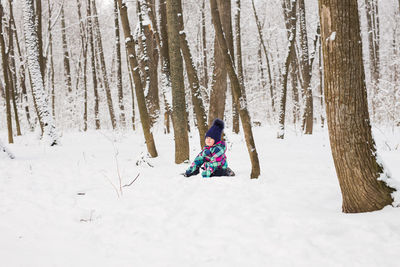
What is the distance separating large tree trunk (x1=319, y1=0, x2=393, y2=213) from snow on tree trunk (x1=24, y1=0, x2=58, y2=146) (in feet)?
28.5

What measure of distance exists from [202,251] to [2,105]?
2005 centimetres

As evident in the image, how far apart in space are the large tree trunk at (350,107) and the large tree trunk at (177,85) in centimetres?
357

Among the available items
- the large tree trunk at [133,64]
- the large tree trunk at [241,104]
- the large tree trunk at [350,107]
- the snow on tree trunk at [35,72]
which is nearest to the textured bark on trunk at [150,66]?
the snow on tree trunk at [35,72]

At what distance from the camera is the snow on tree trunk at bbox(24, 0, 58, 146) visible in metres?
8.70

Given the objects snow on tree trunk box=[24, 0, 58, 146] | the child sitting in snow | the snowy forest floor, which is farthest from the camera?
snow on tree trunk box=[24, 0, 58, 146]

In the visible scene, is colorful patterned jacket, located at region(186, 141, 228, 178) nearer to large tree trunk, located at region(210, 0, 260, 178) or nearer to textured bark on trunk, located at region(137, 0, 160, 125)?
large tree trunk, located at region(210, 0, 260, 178)

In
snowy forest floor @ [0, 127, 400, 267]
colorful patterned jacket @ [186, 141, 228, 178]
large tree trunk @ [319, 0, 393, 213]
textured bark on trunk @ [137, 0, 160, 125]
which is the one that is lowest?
snowy forest floor @ [0, 127, 400, 267]

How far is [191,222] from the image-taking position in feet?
9.84

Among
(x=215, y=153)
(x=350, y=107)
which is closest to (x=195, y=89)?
(x=215, y=153)

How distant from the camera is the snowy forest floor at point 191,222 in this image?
2199mm

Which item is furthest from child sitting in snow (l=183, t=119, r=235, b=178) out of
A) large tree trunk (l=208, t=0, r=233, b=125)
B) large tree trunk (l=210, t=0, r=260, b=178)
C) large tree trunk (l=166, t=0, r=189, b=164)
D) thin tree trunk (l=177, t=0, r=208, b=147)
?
large tree trunk (l=208, t=0, r=233, b=125)

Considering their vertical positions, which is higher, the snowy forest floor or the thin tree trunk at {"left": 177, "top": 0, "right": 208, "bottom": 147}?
the thin tree trunk at {"left": 177, "top": 0, "right": 208, "bottom": 147}

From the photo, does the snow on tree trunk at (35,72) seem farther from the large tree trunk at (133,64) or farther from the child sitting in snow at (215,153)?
the child sitting in snow at (215,153)

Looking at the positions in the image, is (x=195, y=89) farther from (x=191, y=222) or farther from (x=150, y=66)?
(x=150, y=66)
